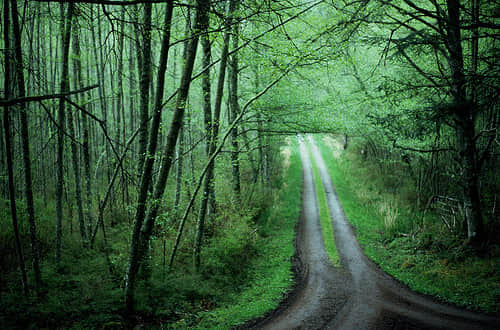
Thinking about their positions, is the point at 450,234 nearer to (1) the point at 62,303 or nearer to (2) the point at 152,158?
(2) the point at 152,158

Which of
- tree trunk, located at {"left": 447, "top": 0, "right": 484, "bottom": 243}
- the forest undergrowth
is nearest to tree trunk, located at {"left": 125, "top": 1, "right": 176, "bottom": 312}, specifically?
the forest undergrowth

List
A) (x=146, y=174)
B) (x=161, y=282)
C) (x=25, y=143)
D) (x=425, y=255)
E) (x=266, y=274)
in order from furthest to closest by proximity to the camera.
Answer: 1. (x=425, y=255)
2. (x=266, y=274)
3. (x=161, y=282)
4. (x=146, y=174)
5. (x=25, y=143)

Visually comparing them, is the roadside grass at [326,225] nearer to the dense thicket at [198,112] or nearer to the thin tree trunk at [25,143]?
the dense thicket at [198,112]

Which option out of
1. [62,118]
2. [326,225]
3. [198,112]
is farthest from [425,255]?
[62,118]

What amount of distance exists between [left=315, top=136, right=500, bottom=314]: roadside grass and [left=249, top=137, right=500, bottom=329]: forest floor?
51cm

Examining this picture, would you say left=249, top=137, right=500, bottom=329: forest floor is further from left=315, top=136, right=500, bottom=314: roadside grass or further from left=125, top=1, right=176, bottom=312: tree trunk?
left=125, top=1, right=176, bottom=312: tree trunk

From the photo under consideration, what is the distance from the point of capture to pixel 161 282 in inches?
242

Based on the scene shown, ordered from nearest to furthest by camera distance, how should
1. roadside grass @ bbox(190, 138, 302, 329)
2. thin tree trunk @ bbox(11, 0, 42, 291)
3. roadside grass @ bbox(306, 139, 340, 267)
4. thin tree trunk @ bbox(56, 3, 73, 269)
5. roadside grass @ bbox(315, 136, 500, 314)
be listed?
thin tree trunk @ bbox(11, 0, 42, 291), thin tree trunk @ bbox(56, 3, 73, 269), roadside grass @ bbox(190, 138, 302, 329), roadside grass @ bbox(315, 136, 500, 314), roadside grass @ bbox(306, 139, 340, 267)

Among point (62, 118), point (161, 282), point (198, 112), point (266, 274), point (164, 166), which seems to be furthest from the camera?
point (198, 112)

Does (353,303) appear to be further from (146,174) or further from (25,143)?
(25,143)

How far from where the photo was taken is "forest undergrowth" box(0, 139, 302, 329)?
464 cm

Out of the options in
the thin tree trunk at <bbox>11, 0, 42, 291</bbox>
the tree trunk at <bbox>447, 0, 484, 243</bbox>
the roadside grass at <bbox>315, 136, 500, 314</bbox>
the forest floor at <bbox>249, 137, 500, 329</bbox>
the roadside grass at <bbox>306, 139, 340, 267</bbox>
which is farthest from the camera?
the roadside grass at <bbox>306, 139, 340, 267</bbox>

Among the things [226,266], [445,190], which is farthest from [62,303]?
[445,190]

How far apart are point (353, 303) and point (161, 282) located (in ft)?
15.5
